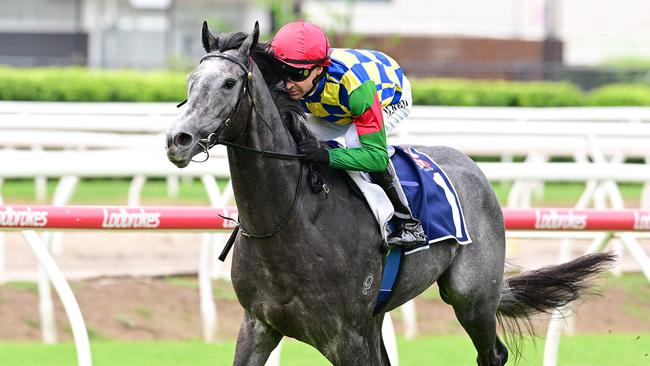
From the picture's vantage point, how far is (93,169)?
17.0 feet

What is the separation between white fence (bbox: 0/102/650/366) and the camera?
5270 millimetres

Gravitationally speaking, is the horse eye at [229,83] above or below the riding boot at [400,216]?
above

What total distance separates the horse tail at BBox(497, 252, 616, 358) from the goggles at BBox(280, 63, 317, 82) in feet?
4.92

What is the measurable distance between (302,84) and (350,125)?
28 cm

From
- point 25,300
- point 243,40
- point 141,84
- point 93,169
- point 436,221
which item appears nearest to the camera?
point 243,40

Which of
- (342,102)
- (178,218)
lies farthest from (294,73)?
(178,218)

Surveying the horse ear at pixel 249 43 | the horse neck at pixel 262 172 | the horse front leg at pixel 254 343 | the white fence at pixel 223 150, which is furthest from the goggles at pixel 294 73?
the white fence at pixel 223 150

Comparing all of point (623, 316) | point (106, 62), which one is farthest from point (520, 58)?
point (623, 316)

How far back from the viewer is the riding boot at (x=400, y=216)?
13.2ft

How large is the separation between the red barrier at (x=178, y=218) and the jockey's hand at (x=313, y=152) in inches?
36.2

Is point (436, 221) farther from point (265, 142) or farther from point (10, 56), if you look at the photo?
point (10, 56)

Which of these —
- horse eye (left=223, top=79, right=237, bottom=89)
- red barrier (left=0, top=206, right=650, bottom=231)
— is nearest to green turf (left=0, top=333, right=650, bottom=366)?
red barrier (left=0, top=206, right=650, bottom=231)

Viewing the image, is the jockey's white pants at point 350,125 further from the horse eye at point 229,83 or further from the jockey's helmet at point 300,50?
the horse eye at point 229,83

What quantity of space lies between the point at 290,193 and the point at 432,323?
3.50 metres
